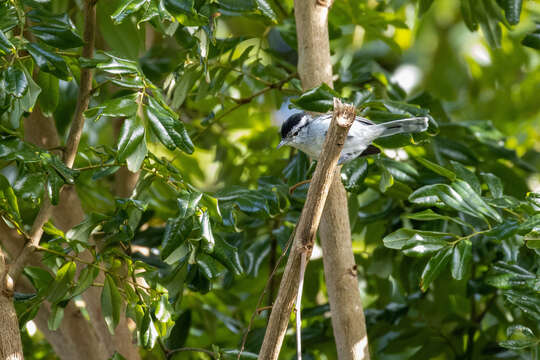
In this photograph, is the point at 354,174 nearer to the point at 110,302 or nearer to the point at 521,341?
the point at 521,341

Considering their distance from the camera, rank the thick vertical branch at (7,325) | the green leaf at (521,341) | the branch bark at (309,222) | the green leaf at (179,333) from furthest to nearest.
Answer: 1. the green leaf at (179,333)
2. the green leaf at (521,341)
3. the thick vertical branch at (7,325)
4. the branch bark at (309,222)

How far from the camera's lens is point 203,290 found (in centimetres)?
142

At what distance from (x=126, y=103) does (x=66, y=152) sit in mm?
286

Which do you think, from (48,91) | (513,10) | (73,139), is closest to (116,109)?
(73,139)

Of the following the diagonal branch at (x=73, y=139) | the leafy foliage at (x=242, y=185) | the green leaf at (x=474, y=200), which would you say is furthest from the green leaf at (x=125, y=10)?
the green leaf at (x=474, y=200)

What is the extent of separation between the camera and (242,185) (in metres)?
2.04

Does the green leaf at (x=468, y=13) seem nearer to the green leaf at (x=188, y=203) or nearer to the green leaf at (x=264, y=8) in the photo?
the green leaf at (x=264, y=8)

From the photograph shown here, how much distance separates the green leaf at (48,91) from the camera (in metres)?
1.44

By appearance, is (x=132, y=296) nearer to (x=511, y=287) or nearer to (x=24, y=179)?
(x=24, y=179)

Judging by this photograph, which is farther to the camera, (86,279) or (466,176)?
(466,176)

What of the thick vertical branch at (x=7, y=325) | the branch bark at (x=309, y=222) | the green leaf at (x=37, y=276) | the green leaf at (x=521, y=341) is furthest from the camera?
the green leaf at (x=37, y=276)

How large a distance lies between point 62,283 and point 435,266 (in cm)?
77

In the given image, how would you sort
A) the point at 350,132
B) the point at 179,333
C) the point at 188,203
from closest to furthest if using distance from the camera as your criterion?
1. the point at 188,203
2. the point at 350,132
3. the point at 179,333

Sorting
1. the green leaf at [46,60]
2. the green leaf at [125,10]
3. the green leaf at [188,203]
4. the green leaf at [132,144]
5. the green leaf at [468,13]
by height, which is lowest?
the green leaf at [188,203]
